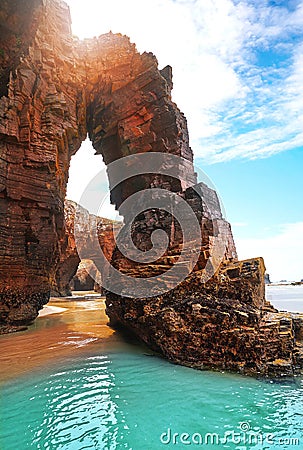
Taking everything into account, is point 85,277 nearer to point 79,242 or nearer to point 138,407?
point 79,242

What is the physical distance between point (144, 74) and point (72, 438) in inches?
653

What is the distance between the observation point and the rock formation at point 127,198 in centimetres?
705

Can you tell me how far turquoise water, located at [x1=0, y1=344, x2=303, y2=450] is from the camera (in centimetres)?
363

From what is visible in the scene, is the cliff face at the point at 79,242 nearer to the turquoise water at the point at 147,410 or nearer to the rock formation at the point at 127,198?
the rock formation at the point at 127,198

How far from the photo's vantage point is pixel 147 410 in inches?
176

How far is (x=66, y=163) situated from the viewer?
618 inches

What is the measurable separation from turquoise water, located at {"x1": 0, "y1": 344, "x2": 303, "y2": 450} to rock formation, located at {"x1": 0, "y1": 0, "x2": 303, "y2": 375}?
1.20m

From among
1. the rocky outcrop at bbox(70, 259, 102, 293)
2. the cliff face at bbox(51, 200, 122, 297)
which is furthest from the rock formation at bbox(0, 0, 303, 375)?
the rocky outcrop at bbox(70, 259, 102, 293)

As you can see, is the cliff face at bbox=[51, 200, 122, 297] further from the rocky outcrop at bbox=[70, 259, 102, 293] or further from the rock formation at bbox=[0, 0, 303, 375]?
the rock formation at bbox=[0, 0, 303, 375]

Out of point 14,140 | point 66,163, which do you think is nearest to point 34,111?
point 14,140

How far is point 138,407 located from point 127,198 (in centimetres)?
1183

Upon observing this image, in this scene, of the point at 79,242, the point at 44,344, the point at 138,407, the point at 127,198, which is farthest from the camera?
the point at 79,242

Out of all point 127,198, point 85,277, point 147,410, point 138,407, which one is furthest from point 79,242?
point 147,410

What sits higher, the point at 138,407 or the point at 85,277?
the point at 85,277
